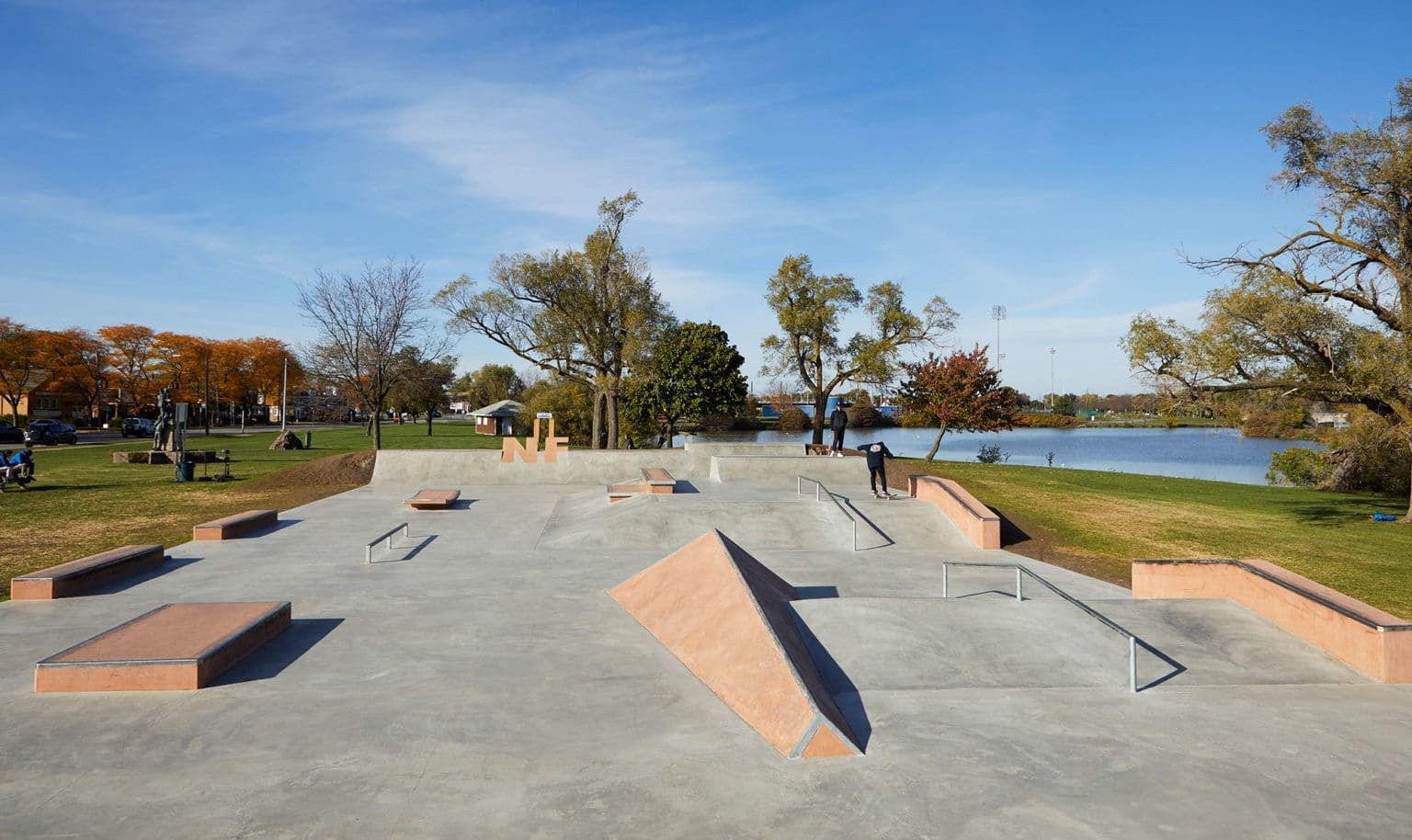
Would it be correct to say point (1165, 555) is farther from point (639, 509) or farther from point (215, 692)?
point (215, 692)

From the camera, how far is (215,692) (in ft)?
21.0

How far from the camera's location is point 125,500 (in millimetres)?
19078

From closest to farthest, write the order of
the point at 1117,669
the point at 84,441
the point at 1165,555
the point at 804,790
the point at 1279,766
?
the point at 804,790, the point at 1279,766, the point at 1117,669, the point at 1165,555, the point at 84,441

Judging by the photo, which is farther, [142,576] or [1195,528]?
[1195,528]

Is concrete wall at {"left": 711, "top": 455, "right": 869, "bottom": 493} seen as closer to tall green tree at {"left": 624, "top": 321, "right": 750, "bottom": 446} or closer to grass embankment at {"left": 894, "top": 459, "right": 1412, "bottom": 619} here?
grass embankment at {"left": 894, "top": 459, "right": 1412, "bottom": 619}

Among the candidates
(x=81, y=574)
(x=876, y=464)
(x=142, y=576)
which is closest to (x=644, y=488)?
(x=876, y=464)

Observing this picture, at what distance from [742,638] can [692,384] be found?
38694mm

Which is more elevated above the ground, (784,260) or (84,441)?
(784,260)

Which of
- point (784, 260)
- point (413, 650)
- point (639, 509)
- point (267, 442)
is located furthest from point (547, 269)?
point (413, 650)

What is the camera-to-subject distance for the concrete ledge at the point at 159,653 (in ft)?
20.7

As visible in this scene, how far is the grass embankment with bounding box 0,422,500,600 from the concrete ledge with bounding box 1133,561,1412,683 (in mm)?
15872

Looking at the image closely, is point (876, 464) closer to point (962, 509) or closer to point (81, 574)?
point (962, 509)

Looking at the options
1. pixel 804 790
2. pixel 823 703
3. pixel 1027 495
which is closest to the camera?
pixel 804 790

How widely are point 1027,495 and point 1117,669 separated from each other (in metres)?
13.0
